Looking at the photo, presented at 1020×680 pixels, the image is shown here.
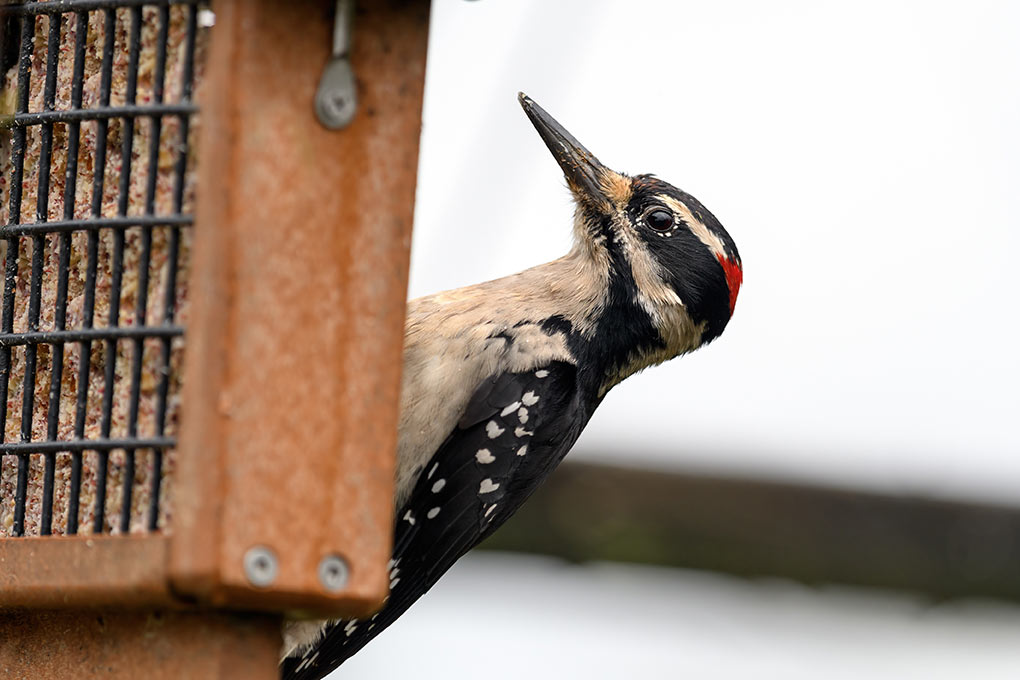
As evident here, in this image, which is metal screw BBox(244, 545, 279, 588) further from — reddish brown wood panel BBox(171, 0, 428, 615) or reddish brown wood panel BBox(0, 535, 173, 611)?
reddish brown wood panel BBox(0, 535, 173, 611)

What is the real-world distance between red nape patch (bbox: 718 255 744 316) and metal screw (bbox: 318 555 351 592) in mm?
2156

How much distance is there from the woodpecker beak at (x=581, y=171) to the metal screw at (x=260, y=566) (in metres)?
2.27

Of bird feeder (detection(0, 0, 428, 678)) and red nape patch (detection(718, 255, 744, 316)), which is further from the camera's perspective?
red nape patch (detection(718, 255, 744, 316))

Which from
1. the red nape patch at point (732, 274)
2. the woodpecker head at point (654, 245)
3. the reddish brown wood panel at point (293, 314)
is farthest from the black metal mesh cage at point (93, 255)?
the red nape patch at point (732, 274)

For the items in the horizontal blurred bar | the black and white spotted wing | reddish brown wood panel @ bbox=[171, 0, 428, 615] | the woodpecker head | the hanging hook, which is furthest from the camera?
the horizontal blurred bar

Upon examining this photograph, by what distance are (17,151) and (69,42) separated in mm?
257

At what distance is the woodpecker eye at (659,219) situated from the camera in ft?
15.8

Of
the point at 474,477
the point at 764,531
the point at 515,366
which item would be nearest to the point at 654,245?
the point at 515,366

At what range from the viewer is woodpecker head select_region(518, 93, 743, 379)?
4.76 meters

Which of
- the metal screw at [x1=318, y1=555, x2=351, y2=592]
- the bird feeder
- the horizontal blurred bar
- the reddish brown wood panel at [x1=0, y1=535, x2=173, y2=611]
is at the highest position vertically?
the bird feeder

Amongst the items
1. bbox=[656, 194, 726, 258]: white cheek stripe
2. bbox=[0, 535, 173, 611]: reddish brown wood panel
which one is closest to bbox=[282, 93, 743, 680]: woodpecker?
bbox=[656, 194, 726, 258]: white cheek stripe

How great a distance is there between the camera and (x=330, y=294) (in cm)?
293

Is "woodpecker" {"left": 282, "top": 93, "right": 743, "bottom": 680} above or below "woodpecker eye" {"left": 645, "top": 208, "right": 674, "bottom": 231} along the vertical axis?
below

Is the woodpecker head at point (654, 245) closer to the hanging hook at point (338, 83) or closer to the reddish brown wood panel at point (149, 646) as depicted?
the hanging hook at point (338, 83)
